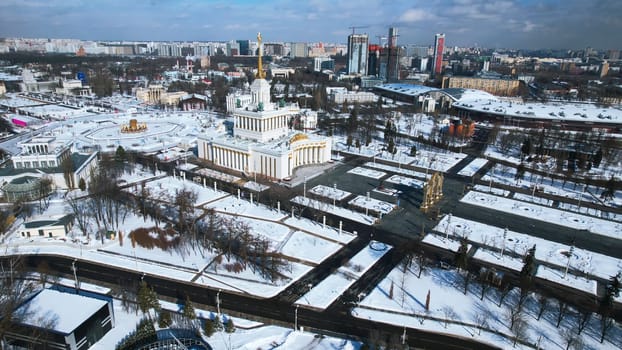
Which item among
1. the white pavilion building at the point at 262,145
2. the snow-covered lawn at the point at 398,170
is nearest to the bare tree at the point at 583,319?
the snow-covered lawn at the point at 398,170

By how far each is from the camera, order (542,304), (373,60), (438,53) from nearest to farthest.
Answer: (542,304)
(373,60)
(438,53)

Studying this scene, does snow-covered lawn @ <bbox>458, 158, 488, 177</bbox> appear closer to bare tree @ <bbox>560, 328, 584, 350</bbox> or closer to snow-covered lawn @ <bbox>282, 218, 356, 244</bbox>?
snow-covered lawn @ <bbox>282, 218, 356, 244</bbox>

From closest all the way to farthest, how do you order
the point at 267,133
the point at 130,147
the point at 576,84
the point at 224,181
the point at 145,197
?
the point at 145,197 → the point at 224,181 → the point at 267,133 → the point at 130,147 → the point at 576,84

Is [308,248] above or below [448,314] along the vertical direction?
above

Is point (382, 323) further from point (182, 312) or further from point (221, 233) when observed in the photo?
point (221, 233)

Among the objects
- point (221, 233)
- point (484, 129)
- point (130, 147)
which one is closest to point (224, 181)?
point (221, 233)

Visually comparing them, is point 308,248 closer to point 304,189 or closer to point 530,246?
point 304,189

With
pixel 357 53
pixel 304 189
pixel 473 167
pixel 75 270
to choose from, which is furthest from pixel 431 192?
pixel 357 53
